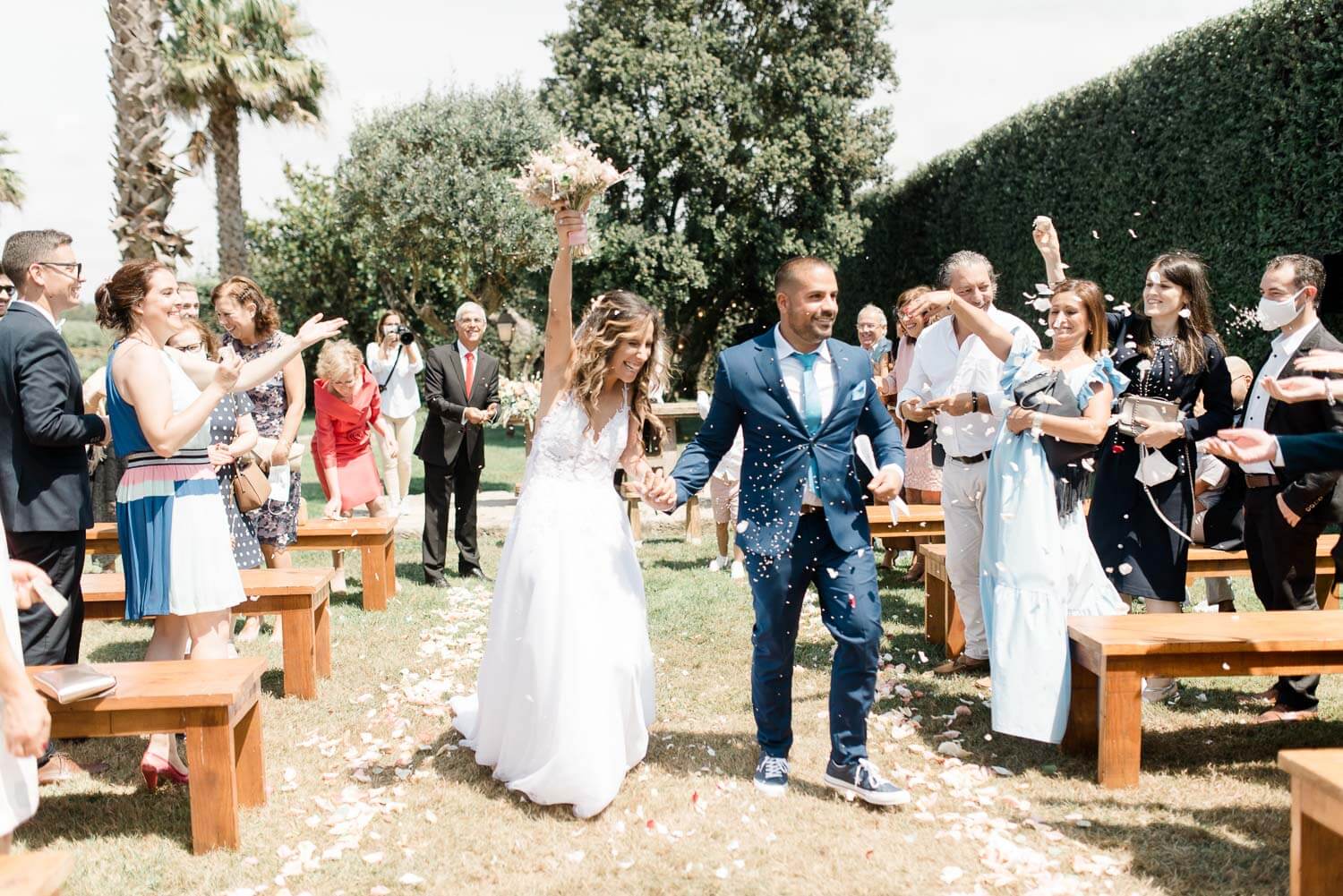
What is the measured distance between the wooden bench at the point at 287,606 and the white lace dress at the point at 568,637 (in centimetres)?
166

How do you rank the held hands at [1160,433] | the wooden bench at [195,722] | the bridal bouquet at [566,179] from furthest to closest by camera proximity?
the held hands at [1160,433] < the bridal bouquet at [566,179] < the wooden bench at [195,722]

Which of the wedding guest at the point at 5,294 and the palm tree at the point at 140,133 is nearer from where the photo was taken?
the wedding guest at the point at 5,294

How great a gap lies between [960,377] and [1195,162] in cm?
726

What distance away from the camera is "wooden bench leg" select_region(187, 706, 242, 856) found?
12.8ft

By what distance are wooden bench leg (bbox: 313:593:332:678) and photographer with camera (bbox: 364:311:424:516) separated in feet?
19.7

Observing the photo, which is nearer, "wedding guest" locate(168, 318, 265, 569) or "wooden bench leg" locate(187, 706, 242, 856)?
"wooden bench leg" locate(187, 706, 242, 856)

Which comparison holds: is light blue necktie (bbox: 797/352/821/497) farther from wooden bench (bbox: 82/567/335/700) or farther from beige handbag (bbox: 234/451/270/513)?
beige handbag (bbox: 234/451/270/513)

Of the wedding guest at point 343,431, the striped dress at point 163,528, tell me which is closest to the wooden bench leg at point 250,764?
the striped dress at point 163,528

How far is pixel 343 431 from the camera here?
883 centimetres

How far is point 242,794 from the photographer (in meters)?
4.36

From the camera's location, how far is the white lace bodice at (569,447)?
4.53 metres

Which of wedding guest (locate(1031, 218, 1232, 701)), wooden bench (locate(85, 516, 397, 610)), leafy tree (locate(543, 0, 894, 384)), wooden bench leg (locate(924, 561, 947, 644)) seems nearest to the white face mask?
wedding guest (locate(1031, 218, 1232, 701))

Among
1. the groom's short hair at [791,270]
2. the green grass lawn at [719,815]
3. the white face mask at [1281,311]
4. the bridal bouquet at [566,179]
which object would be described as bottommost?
the green grass lawn at [719,815]

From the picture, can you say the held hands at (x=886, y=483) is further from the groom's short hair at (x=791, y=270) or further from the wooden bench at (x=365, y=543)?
the wooden bench at (x=365, y=543)
